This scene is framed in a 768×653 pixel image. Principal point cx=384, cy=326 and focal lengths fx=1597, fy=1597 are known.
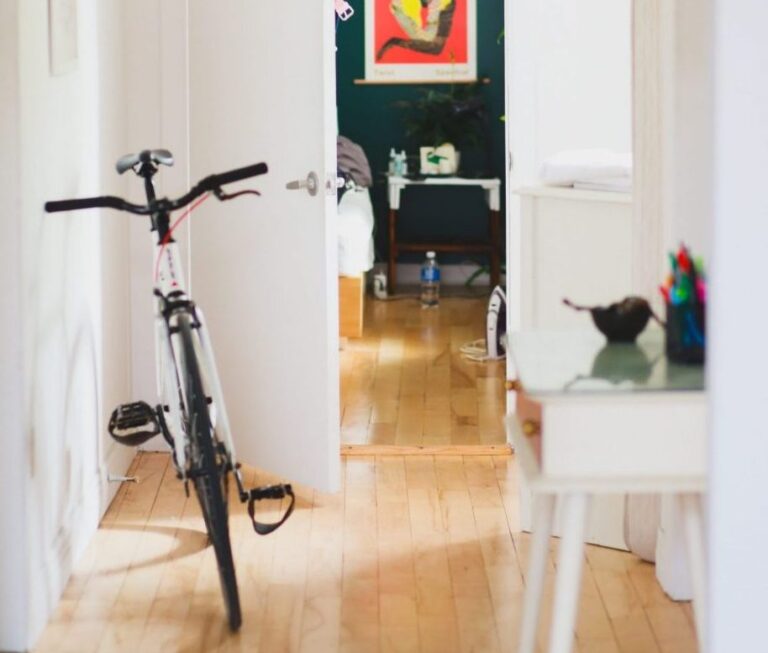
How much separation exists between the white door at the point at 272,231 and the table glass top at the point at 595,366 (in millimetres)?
1742

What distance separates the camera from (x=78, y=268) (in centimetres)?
384

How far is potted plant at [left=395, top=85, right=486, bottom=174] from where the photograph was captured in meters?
8.51

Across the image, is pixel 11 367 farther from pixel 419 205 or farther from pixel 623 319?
pixel 419 205

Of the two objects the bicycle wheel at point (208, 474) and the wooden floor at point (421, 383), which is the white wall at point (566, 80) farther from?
the bicycle wheel at point (208, 474)

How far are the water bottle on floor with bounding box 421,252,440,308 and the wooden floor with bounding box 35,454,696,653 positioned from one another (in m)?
3.45

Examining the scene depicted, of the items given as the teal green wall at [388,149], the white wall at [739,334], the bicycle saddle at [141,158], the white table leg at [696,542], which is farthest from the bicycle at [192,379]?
the teal green wall at [388,149]

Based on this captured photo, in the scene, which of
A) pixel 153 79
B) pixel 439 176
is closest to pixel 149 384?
pixel 153 79

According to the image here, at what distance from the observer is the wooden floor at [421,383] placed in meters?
5.19

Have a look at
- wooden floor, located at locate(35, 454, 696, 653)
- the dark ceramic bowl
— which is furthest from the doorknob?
the dark ceramic bowl

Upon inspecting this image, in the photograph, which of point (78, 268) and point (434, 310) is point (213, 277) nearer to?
point (78, 268)

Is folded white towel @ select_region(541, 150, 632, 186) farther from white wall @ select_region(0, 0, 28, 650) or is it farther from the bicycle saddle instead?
white wall @ select_region(0, 0, 28, 650)

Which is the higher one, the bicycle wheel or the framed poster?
the framed poster

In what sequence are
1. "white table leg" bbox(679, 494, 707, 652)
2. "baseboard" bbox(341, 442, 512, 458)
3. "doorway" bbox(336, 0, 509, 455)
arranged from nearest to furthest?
1. "white table leg" bbox(679, 494, 707, 652)
2. "baseboard" bbox(341, 442, 512, 458)
3. "doorway" bbox(336, 0, 509, 455)

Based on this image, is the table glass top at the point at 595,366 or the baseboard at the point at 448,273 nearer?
the table glass top at the point at 595,366
